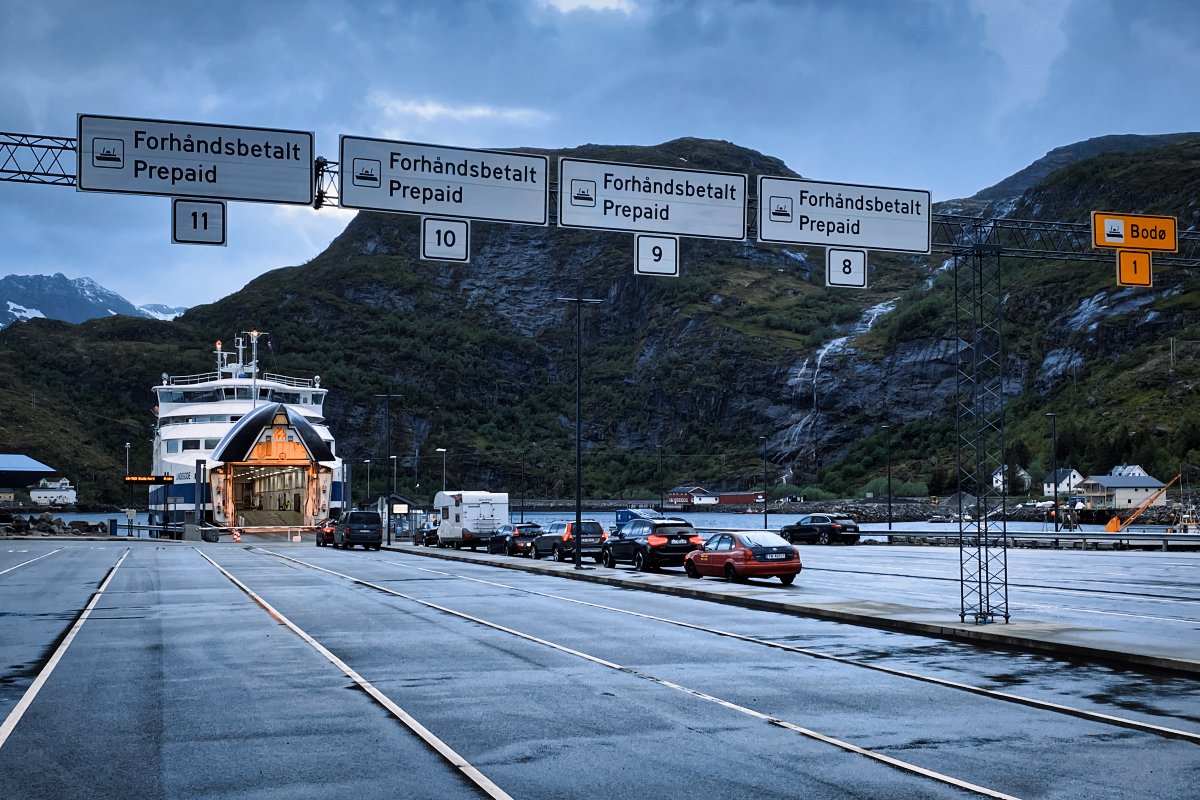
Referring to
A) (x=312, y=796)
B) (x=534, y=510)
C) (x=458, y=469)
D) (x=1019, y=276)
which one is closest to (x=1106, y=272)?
(x=1019, y=276)

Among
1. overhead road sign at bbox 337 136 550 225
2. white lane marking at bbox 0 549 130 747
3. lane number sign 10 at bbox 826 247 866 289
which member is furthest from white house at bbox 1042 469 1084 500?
white lane marking at bbox 0 549 130 747

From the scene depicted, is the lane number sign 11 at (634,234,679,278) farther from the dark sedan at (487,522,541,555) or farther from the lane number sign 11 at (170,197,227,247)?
the dark sedan at (487,522,541,555)

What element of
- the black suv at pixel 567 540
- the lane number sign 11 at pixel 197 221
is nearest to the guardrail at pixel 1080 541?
the black suv at pixel 567 540

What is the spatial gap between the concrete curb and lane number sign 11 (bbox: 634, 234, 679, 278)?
6.78 m

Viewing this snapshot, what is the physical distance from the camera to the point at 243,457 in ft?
224

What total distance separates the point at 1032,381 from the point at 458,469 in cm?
9970

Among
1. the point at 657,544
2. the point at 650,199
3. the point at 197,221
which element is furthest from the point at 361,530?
the point at 197,221

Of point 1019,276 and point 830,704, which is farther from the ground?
point 1019,276

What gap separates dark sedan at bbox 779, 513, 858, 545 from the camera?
58000mm

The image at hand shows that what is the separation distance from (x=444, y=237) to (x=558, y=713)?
9934mm

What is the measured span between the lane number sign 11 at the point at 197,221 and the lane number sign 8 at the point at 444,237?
10.3ft

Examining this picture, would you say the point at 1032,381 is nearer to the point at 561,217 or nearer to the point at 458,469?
the point at 458,469

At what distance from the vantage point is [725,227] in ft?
63.3

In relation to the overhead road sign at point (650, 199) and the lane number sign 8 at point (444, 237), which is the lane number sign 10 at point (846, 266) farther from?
the lane number sign 8 at point (444, 237)
